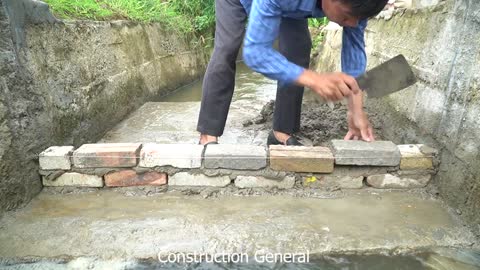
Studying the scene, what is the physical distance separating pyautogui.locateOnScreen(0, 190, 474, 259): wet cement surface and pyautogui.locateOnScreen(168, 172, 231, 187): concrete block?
0.20ft

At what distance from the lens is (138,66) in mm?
3541

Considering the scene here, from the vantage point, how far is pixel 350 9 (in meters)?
1.18

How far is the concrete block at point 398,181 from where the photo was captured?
5.71ft

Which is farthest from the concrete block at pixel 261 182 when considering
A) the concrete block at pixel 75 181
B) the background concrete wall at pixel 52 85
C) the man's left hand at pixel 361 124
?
the background concrete wall at pixel 52 85

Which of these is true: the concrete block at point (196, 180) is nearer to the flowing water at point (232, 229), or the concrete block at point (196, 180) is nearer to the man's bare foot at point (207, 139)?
the flowing water at point (232, 229)

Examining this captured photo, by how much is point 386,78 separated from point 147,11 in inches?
139

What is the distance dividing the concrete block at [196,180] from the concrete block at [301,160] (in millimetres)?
246

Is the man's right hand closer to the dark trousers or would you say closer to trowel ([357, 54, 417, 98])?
trowel ([357, 54, 417, 98])

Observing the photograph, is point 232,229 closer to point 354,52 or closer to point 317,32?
point 354,52

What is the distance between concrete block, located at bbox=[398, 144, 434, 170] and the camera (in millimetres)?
1698

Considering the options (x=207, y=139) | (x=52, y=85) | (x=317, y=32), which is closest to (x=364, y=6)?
(x=207, y=139)

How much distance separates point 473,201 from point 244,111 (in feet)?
6.53

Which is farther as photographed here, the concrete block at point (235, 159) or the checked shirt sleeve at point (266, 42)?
the concrete block at point (235, 159)

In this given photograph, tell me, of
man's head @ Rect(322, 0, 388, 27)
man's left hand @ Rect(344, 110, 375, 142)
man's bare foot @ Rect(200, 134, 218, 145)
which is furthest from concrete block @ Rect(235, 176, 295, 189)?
man's head @ Rect(322, 0, 388, 27)
